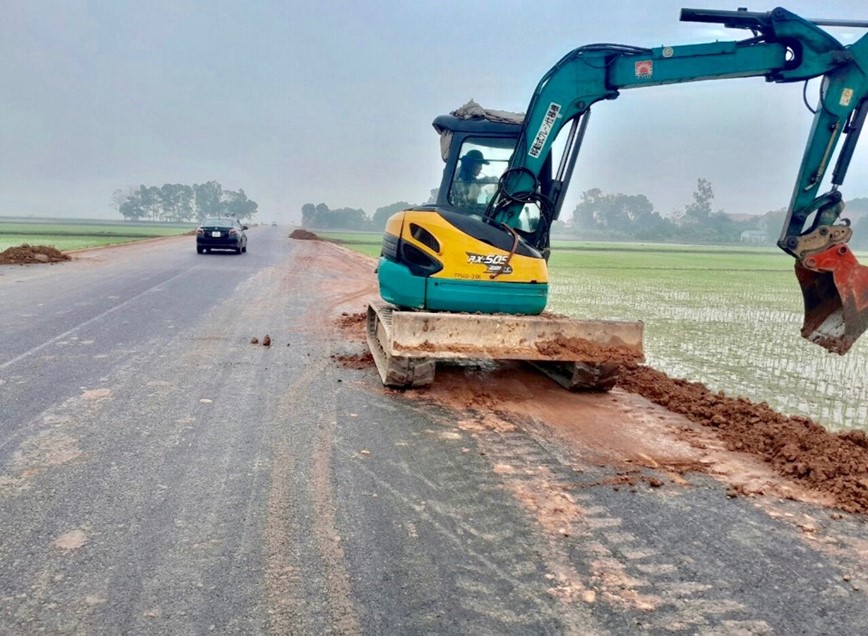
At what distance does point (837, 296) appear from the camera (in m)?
6.38

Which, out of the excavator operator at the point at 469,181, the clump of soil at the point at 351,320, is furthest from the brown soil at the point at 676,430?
the clump of soil at the point at 351,320

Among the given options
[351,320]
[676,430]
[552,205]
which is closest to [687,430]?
[676,430]

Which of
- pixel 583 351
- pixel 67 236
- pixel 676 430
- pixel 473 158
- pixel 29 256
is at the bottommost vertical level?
pixel 676 430

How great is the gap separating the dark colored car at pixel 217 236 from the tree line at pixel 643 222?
268ft

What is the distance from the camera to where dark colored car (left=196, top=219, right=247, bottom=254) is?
25.6 m

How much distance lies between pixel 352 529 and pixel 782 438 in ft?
12.2

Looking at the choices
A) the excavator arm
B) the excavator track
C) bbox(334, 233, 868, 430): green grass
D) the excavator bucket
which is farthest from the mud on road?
the excavator arm

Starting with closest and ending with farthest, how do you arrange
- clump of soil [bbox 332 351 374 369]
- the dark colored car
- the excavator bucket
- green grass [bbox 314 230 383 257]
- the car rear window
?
the excavator bucket, clump of soil [bbox 332 351 374 369], the dark colored car, the car rear window, green grass [bbox 314 230 383 257]

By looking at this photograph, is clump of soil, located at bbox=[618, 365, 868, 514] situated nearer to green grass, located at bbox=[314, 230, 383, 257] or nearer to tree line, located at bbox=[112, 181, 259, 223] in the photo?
green grass, located at bbox=[314, 230, 383, 257]

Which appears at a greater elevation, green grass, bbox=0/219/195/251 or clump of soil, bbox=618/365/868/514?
green grass, bbox=0/219/195/251

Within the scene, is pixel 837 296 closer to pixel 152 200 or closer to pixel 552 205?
pixel 552 205

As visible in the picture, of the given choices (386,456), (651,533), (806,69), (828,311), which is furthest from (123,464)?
(806,69)

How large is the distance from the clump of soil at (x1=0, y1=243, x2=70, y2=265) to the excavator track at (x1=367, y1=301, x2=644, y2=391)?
16.6m

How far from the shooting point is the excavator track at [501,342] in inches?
244
